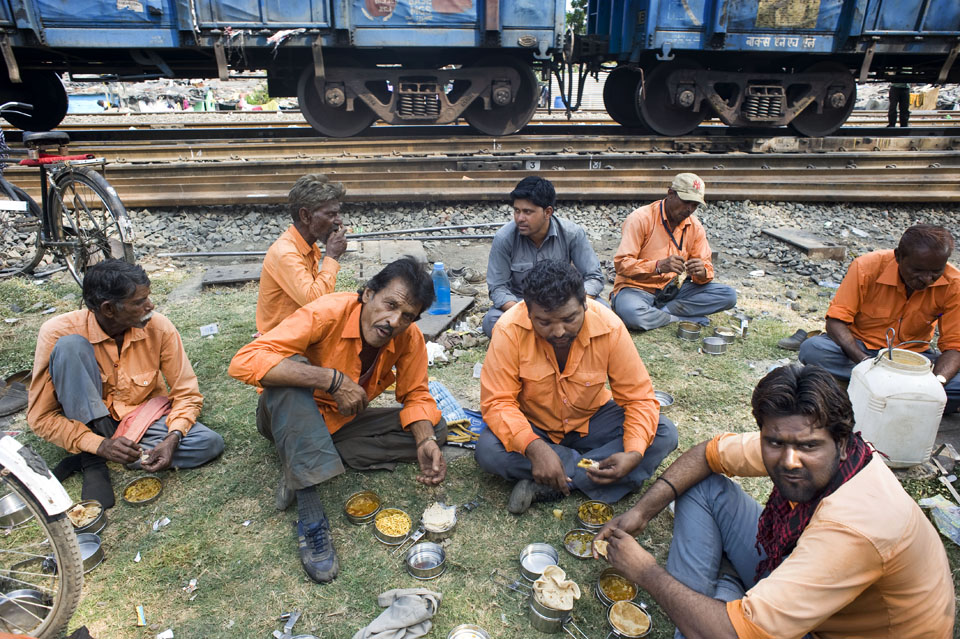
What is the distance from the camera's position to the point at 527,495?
2.91 m

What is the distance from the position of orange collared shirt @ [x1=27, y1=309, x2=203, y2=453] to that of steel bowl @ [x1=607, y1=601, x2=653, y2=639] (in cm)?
241

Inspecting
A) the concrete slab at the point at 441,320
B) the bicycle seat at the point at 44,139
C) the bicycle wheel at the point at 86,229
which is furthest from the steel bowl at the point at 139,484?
the bicycle seat at the point at 44,139

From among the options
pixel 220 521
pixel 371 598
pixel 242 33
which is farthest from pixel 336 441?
pixel 242 33

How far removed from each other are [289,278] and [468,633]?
2.39m

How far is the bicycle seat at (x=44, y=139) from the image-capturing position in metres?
5.38

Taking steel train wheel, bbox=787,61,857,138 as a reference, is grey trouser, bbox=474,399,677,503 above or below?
below

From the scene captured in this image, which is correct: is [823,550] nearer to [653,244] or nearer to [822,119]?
[653,244]

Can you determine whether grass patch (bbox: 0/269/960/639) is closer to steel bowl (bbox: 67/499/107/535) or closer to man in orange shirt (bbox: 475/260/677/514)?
steel bowl (bbox: 67/499/107/535)

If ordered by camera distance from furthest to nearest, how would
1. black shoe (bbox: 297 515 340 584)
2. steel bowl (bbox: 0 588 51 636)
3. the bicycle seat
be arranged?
the bicycle seat → black shoe (bbox: 297 515 340 584) → steel bowl (bbox: 0 588 51 636)

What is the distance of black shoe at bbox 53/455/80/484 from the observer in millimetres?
3082

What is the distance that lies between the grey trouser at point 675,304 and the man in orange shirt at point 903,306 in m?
1.14

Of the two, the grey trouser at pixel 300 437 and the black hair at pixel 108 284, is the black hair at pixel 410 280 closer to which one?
the grey trouser at pixel 300 437

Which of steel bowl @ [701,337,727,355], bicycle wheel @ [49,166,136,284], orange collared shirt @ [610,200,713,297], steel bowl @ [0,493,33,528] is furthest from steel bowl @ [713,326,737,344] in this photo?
bicycle wheel @ [49,166,136,284]

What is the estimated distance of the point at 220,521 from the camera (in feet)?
9.45
